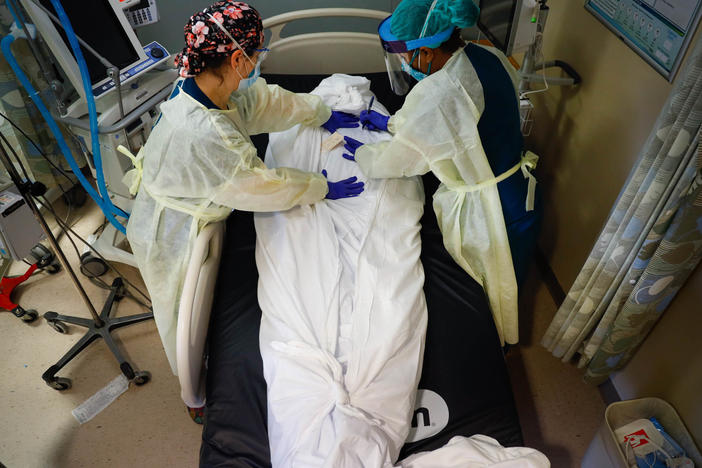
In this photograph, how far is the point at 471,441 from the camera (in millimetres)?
1374

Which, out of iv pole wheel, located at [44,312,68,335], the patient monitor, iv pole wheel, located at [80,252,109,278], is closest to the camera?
the patient monitor

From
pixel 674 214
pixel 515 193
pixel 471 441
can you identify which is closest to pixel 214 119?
pixel 515 193

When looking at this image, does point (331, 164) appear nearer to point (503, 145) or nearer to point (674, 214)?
point (503, 145)

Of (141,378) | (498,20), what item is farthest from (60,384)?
(498,20)

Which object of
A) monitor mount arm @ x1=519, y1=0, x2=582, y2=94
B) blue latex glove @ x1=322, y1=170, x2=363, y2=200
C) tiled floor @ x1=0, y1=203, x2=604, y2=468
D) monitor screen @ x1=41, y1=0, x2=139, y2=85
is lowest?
tiled floor @ x1=0, y1=203, x2=604, y2=468

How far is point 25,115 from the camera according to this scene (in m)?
2.45

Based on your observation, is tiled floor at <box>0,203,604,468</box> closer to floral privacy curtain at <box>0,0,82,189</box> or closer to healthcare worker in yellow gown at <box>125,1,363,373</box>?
healthcare worker in yellow gown at <box>125,1,363,373</box>

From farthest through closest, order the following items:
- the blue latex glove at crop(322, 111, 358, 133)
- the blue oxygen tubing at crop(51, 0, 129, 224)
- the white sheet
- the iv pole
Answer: the blue latex glove at crop(322, 111, 358, 133)
the iv pole
the blue oxygen tubing at crop(51, 0, 129, 224)
the white sheet

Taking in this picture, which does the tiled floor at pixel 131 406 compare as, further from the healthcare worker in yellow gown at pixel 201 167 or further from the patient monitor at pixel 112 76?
the patient monitor at pixel 112 76

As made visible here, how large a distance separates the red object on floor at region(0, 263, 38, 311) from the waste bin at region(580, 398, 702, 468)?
8.42ft

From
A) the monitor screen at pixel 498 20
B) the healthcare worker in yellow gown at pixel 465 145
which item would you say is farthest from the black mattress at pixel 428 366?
the monitor screen at pixel 498 20

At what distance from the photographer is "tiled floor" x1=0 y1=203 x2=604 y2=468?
78.4 inches

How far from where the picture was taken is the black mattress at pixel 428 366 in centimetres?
151

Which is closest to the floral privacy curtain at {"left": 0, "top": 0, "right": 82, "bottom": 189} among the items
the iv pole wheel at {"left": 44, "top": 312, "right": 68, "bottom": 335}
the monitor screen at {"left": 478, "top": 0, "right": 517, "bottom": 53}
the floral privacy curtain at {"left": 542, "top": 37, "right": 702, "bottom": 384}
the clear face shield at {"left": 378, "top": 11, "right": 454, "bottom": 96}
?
the iv pole wheel at {"left": 44, "top": 312, "right": 68, "bottom": 335}
